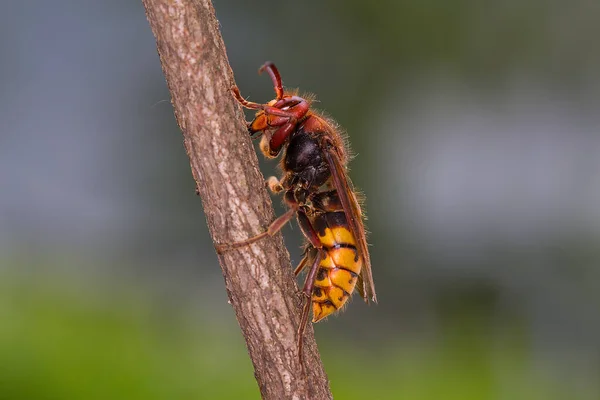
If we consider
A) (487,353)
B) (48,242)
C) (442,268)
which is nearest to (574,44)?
(442,268)

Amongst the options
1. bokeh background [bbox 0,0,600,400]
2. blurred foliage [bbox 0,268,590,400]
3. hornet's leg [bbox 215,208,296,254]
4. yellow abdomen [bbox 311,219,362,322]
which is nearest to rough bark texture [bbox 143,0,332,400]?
hornet's leg [bbox 215,208,296,254]

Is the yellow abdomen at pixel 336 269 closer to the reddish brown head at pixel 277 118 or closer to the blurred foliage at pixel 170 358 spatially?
the reddish brown head at pixel 277 118

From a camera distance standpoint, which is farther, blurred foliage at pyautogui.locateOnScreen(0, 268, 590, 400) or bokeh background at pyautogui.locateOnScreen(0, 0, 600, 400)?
bokeh background at pyautogui.locateOnScreen(0, 0, 600, 400)

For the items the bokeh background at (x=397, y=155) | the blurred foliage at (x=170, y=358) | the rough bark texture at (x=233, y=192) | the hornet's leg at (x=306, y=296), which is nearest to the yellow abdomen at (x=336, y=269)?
the hornet's leg at (x=306, y=296)

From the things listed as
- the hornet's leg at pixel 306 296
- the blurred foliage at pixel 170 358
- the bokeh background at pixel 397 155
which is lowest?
the hornet's leg at pixel 306 296

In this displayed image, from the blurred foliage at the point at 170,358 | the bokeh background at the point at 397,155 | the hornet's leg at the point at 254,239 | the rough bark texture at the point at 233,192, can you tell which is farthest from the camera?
the bokeh background at the point at 397,155

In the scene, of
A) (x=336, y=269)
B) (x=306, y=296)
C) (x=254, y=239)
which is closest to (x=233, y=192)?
(x=254, y=239)

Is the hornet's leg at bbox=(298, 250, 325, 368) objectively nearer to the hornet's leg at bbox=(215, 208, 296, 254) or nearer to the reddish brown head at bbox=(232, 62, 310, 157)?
the hornet's leg at bbox=(215, 208, 296, 254)
